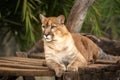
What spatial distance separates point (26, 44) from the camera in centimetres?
1058

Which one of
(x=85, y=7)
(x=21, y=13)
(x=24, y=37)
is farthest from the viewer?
(x=24, y=37)

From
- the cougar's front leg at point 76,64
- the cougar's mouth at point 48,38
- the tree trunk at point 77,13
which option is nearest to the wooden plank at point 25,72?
the cougar's front leg at point 76,64

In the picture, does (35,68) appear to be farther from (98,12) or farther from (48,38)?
(98,12)

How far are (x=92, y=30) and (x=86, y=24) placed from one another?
10.5 inches

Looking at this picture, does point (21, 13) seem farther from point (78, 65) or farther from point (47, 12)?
point (78, 65)

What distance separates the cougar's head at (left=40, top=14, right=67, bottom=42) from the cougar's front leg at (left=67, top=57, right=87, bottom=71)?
1.04 ft

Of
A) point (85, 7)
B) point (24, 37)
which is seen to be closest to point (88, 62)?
point (85, 7)

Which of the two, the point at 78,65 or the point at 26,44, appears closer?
the point at 78,65

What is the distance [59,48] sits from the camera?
5.95 metres

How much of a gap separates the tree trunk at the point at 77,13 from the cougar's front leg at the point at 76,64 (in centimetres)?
186

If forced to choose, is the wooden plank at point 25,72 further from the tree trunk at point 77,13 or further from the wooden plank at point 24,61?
the tree trunk at point 77,13

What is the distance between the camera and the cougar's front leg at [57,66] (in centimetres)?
558

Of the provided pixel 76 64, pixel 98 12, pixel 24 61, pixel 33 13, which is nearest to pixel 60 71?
pixel 76 64

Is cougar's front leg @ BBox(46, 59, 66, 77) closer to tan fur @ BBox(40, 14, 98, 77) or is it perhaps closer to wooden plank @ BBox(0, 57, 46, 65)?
tan fur @ BBox(40, 14, 98, 77)
